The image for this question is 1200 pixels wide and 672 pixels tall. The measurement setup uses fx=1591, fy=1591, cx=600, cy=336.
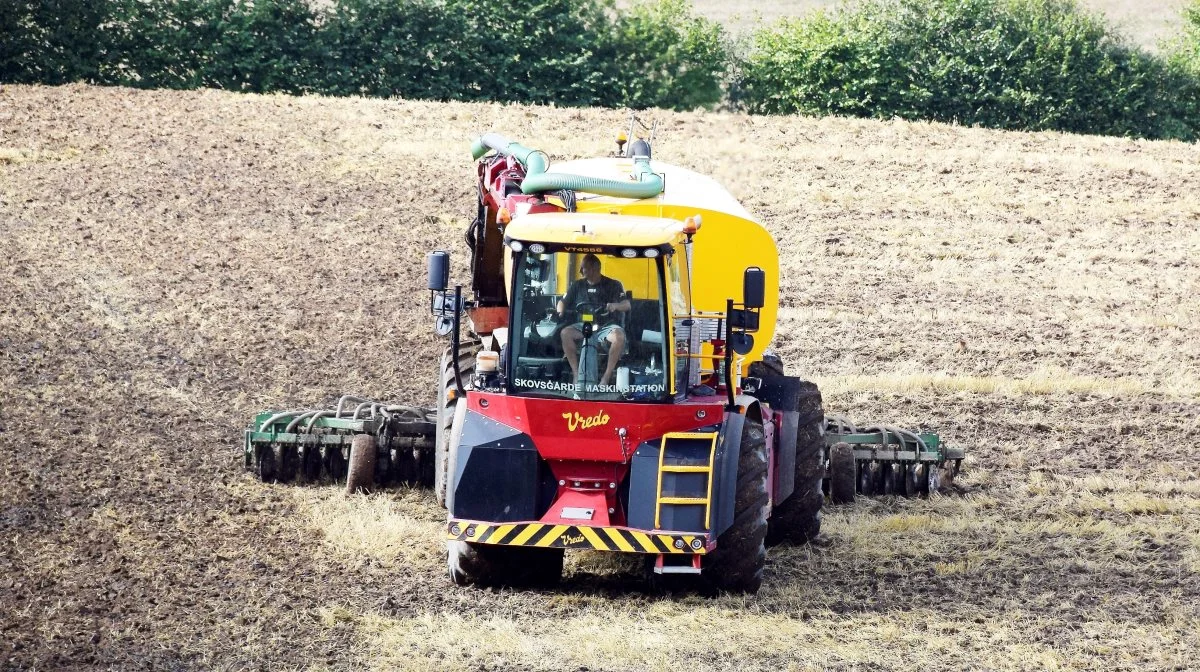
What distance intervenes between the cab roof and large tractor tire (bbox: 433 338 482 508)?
1163 millimetres

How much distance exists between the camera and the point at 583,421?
11.6m

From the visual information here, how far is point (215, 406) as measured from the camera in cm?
1811

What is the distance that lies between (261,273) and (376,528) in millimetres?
11461

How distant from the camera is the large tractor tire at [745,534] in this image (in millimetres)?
11797

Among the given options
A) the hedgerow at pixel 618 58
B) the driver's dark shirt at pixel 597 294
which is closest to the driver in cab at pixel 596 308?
the driver's dark shirt at pixel 597 294

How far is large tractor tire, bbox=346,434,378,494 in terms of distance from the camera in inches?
583

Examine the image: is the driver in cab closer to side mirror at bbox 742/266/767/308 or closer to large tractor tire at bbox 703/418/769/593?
side mirror at bbox 742/266/767/308

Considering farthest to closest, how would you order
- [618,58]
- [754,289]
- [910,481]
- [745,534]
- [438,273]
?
[618,58]
[910,481]
[438,273]
[754,289]
[745,534]

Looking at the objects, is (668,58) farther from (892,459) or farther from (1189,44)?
(892,459)

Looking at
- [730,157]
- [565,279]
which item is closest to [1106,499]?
[565,279]

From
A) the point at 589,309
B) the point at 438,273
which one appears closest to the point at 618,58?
the point at 438,273

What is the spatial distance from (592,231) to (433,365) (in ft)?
30.5

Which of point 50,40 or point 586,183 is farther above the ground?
point 50,40

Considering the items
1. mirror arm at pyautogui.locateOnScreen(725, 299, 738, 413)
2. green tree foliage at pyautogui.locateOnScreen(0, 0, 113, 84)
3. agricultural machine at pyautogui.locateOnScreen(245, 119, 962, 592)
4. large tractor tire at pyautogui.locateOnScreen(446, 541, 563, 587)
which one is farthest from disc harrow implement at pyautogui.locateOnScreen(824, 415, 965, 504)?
green tree foliage at pyautogui.locateOnScreen(0, 0, 113, 84)
